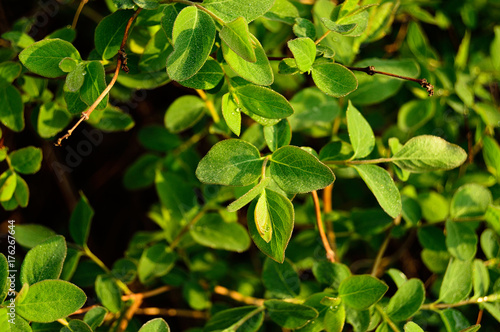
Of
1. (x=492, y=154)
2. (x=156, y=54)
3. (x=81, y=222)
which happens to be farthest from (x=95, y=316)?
(x=492, y=154)

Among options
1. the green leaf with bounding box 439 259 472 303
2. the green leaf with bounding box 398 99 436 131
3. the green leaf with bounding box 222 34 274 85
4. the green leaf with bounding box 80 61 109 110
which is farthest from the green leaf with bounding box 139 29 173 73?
the green leaf with bounding box 439 259 472 303

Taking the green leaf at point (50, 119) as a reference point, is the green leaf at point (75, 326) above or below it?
below

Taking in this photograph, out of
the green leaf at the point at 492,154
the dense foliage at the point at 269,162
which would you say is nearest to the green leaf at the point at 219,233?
the dense foliage at the point at 269,162

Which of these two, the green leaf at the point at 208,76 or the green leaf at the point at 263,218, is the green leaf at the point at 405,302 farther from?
the green leaf at the point at 208,76

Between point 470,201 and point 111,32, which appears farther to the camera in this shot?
point 470,201

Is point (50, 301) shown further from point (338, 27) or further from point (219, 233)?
point (338, 27)

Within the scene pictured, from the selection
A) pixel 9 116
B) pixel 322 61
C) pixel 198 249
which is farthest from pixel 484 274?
pixel 9 116

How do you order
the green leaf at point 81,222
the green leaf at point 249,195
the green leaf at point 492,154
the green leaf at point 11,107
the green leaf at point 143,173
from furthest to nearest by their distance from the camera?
1. the green leaf at point 143,173
2. the green leaf at point 492,154
3. the green leaf at point 81,222
4. the green leaf at point 11,107
5. the green leaf at point 249,195
